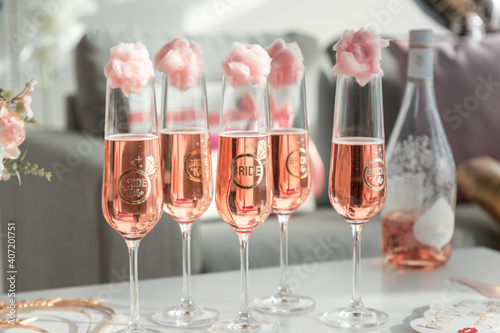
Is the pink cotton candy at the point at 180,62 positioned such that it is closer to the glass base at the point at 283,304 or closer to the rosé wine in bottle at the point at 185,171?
the rosé wine in bottle at the point at 185,171

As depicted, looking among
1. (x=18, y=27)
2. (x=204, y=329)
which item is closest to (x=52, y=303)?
(x=204, y=329)

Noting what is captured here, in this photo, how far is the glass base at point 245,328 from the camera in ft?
2.63

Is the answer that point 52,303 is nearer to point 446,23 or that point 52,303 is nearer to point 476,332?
point 476,332

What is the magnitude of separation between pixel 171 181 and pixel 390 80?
1.67m

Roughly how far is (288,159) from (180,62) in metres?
0.21

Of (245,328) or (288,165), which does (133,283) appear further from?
(288,165)

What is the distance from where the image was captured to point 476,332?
80 centimetres

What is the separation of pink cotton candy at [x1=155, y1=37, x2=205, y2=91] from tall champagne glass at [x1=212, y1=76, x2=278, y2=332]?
0.07m

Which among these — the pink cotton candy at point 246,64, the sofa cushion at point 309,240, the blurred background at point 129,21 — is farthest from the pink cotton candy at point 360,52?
the blurred background at point 129,21

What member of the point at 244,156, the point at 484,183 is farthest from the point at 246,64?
the point at 484,183

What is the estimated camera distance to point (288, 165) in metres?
0.91

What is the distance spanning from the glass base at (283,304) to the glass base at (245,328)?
75 mm

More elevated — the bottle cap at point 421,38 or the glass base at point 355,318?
the bottle cap at point 421,38

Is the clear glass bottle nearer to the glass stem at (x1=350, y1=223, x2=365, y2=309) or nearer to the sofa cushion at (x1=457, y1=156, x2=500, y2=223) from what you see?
the glass stem at (x1=350, y1=223, x2=365, y2=309)
